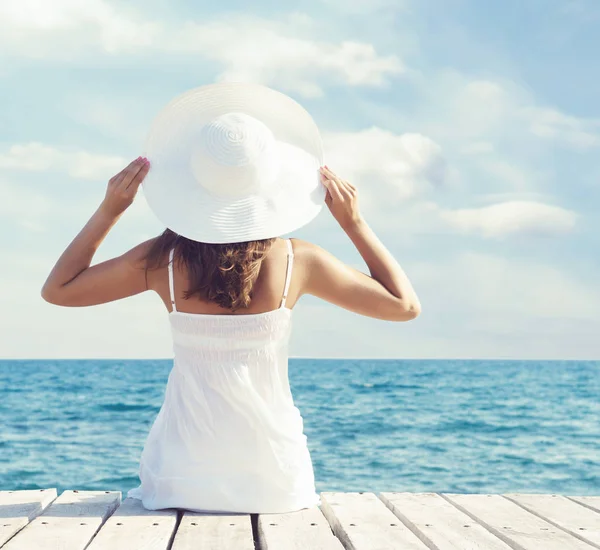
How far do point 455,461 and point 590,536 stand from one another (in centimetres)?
1036

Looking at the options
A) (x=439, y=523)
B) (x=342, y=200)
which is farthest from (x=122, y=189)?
(x=439, y=523)

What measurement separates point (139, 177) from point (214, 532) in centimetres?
119

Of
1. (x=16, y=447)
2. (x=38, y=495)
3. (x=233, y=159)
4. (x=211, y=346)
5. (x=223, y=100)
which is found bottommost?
(x=16, y=447)

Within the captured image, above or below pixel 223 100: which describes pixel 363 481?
below

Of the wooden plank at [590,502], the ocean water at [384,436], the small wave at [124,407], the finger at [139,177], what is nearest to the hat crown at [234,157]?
the finger at [139,177]

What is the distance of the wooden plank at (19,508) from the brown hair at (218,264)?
2.91 feet

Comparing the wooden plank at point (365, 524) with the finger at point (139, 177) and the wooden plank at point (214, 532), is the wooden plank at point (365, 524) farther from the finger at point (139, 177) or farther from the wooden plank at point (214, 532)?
the finger at point (139, 177)

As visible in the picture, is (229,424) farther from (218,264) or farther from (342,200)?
(342,200)

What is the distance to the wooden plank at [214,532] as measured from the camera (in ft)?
7.48

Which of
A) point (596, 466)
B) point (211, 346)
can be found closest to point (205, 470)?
point (211, 346)

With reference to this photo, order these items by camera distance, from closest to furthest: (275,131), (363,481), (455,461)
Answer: (275,131) < (363,481) < (455,461)

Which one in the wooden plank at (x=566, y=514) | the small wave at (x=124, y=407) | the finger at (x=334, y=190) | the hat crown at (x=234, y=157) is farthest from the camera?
the small wave at (x=124, y=407)

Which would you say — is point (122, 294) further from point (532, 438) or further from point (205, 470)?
point (532, 438)

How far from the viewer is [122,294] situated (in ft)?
8.97
